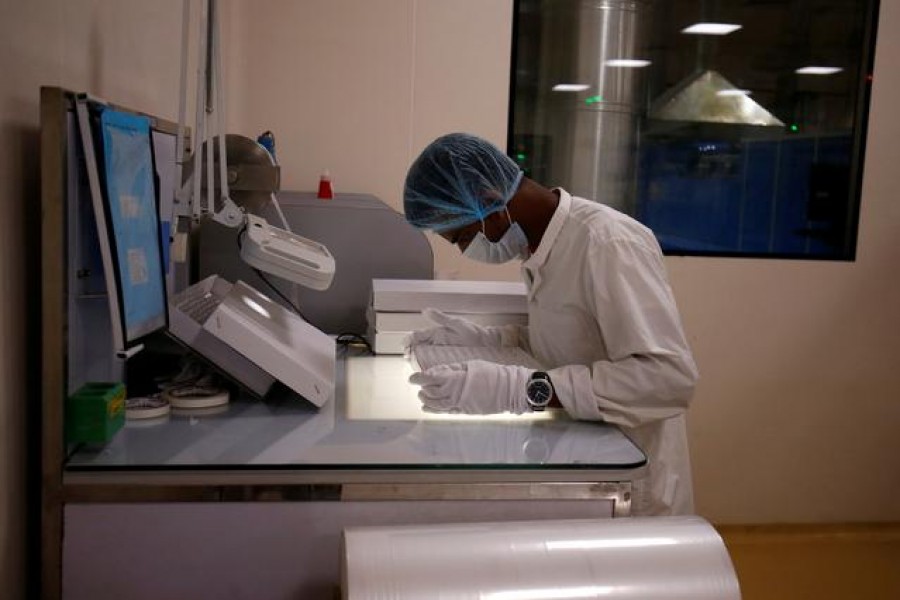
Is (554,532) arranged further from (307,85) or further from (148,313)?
(307,85)

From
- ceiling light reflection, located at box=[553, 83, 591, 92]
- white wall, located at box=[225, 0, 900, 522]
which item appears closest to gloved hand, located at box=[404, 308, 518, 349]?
white wall, located at box=[225, 0, 900, 522]

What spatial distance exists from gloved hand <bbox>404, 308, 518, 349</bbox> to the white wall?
1.05 m

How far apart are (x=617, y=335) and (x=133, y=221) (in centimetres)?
77

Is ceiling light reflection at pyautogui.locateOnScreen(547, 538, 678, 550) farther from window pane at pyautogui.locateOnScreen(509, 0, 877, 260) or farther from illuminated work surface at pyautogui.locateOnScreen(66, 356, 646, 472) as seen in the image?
window pane at pyautogui.locateOnScreen(509, 0, 877, 260)

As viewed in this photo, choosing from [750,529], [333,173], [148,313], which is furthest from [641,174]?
[148,313]

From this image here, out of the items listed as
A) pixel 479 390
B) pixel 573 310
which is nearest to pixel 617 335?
pixel 573 310

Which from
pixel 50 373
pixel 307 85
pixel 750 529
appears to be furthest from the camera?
pixel 750 529

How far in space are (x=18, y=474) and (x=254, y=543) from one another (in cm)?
30

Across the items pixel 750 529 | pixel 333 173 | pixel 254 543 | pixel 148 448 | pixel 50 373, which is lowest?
pixel 750 529

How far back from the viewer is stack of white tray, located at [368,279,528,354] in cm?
191

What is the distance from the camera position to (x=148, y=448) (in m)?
1.15

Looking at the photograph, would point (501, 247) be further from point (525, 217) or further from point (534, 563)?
point (534, 563)

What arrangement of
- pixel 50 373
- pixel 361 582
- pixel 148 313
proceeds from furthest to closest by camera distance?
pixel 148 313 → pixel 50 373 → pixel 361 582

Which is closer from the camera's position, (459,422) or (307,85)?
(459,422)
